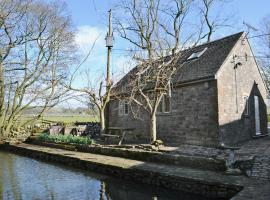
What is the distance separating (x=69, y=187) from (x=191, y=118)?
28.3ft

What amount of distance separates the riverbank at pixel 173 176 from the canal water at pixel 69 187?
0.97 feet

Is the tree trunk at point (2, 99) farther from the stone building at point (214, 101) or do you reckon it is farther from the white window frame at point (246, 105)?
the white window frame at point (246, 105)

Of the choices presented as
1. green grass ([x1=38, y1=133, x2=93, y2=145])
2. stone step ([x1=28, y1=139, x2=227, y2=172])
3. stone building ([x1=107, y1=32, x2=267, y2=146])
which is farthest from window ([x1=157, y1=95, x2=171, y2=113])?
stone step ([x1=28, y1=139, x2=227, y2=172])

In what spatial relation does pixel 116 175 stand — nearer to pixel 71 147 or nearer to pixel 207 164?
pixel 207 164

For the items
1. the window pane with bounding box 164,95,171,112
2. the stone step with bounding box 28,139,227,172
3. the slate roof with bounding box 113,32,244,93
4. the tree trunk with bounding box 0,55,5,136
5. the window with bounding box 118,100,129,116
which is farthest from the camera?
the tree trunk with bounding box 0,55,5,136

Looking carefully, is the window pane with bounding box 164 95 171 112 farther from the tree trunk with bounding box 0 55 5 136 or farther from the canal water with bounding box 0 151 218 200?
the tree trunk with bounding box 0 55 5 136

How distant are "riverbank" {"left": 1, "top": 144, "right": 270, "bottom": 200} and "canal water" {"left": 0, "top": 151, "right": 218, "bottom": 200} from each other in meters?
0.30

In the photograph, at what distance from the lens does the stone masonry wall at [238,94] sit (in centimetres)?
1666

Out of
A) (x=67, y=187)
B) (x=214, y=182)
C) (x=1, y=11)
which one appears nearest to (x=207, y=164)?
(x=214, y=182)

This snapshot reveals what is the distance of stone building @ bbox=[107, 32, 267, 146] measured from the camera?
654 inches

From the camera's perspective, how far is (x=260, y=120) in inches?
799

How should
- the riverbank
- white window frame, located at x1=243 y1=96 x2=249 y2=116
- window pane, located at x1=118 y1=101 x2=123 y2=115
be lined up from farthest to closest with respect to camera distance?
window pane, located at x1=118 y1=101 x2=123 y2=115 < white window frame, located at x1=243 y1=96 x2=249 y2=116 < the riverbank

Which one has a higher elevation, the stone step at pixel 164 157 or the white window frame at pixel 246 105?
the white window frame at pixel 246 105

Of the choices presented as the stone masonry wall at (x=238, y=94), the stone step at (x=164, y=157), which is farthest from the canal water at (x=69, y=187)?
the stone masonry wall at (x=238, y=94)
